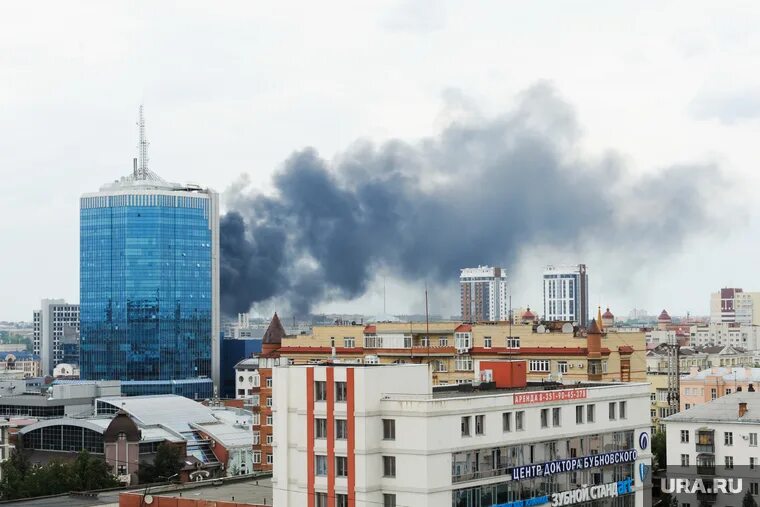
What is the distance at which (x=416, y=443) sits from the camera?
41.4m

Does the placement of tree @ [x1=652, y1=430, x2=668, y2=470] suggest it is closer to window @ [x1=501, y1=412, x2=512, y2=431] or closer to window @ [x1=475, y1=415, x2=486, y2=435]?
window @ [x1=501, y1=412, x2=512, y2=431]

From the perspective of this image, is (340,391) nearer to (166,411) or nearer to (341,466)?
(341,466)

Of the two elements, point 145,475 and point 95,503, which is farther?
point 145,475

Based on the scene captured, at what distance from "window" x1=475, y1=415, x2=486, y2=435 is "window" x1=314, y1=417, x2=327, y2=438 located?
4.54m

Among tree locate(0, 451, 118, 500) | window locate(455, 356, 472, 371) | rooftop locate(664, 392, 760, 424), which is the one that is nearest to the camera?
rooftop locate(664, 392, 760, 424)

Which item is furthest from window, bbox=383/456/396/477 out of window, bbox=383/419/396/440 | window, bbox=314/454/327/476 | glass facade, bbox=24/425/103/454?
glass facade, bbox=24/425/103/454

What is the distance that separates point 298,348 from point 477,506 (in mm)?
40657

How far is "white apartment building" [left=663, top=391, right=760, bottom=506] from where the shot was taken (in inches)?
2608

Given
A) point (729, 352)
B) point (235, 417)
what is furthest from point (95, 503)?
point (729, 352)

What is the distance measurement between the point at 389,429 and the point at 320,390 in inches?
95.7

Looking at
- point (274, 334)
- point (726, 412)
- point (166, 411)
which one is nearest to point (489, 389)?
point (726, 412)

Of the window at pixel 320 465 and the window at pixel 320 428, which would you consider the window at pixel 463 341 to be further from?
the window at pixel 320 428

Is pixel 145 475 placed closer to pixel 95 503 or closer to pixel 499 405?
pixel 95 503

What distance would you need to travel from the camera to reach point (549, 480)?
45.6 m
